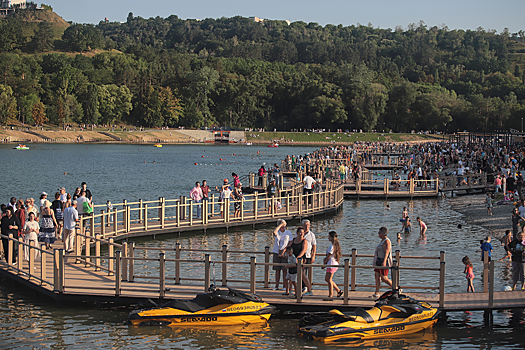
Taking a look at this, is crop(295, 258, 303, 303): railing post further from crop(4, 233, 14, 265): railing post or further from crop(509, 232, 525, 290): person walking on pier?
crop(4, 233, 14, 265): railing post

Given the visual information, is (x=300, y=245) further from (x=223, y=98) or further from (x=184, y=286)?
(x=223, y=98)

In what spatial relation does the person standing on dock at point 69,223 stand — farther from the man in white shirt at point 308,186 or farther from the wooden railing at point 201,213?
the man in white shirt at point 308,186

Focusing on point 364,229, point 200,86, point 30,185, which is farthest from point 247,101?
point 364,229

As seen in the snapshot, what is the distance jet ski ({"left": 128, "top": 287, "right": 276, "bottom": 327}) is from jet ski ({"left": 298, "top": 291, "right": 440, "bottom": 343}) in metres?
1.30

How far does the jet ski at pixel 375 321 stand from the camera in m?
12.2

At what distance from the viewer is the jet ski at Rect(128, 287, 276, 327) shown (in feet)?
43.0

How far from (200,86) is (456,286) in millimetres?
151976

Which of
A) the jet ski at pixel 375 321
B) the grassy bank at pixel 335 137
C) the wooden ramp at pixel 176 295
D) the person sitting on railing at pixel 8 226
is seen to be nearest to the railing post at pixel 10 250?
the person sitting on railing at pixel 8 226

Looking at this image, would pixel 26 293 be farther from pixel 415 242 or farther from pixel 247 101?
pixel 247 101

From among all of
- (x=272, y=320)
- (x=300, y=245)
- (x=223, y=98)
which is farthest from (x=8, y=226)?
(x=223, y=98)

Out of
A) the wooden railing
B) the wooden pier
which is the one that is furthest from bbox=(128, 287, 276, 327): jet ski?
the wooden railing

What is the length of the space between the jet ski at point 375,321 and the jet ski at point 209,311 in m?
1.30

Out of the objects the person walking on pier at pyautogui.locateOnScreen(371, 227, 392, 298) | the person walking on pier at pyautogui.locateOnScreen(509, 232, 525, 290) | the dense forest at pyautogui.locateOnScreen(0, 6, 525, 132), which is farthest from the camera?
the dense forest at pyautogui.locateOnScreen(0, 6, 525, 132)

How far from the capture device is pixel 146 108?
157000 mm
